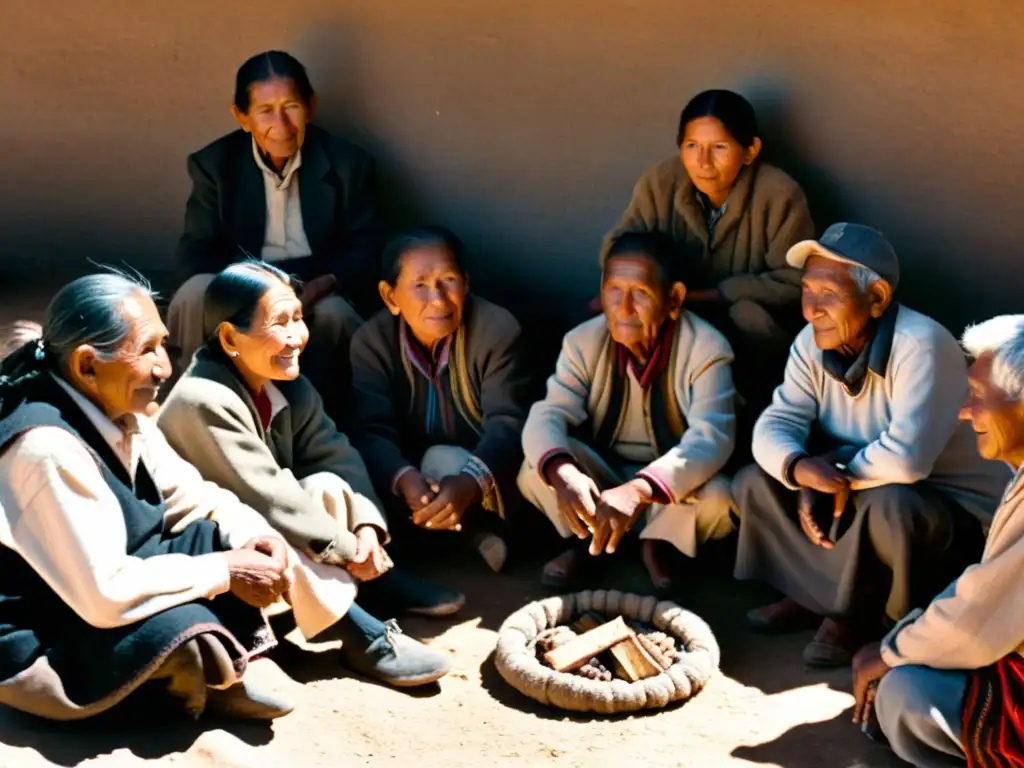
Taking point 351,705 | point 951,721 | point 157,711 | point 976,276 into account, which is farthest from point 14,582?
point 976,276

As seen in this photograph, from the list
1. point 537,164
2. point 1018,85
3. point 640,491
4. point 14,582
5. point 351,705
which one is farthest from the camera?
point 537,164

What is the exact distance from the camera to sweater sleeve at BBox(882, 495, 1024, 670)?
13.2 ft

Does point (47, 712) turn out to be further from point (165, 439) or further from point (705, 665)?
point (705, 665)

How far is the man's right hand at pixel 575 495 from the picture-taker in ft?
17.7

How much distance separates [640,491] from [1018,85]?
2.23 meters

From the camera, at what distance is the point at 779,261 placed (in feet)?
A: 20.1

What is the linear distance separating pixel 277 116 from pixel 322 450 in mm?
1857

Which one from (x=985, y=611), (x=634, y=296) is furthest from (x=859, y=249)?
(x=985, y=611)

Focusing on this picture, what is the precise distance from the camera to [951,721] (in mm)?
4090

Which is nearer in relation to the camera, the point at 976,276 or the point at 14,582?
the point at 14,582

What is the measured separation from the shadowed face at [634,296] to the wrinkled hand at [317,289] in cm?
140

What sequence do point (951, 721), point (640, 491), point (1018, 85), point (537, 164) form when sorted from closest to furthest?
point (951, 721) < point (640, 491) < point (1018, 85) < point (537, 164)

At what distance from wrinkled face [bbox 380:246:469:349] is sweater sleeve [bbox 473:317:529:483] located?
0.21m

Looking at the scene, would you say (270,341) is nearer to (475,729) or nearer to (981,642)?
(475,729)
